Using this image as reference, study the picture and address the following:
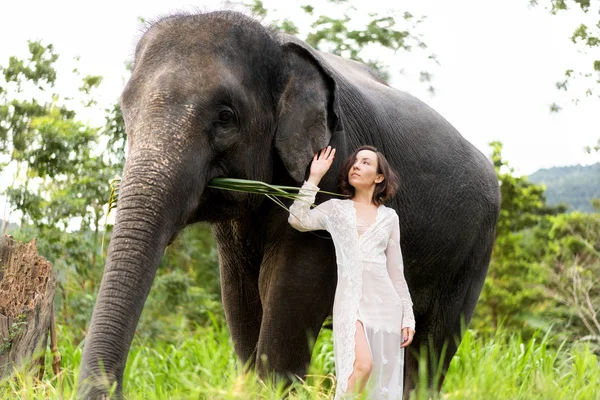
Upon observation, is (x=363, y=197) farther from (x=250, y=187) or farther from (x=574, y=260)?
(x=574, y=260)

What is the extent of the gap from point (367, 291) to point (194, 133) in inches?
41.8

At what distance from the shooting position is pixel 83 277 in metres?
10.3

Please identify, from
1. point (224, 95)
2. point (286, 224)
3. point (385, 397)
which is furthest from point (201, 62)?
point (385, 397)

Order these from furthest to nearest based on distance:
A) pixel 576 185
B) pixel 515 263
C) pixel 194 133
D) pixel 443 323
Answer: pixel 576 185 < pixel 515 263 < pixel 443 323 < pixel 194 133

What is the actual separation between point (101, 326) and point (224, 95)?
47.7 inches

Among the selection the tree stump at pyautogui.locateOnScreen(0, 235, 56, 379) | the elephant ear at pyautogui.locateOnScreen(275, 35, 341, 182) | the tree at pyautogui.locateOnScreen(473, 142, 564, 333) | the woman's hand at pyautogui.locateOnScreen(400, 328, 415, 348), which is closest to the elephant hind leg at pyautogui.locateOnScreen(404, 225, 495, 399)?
the woman's hand at pyautogui.locateOnScreen(400, 328, 415, 348)

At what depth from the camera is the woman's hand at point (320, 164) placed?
4.46 meters

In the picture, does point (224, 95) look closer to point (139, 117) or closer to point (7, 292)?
point (139, 117)

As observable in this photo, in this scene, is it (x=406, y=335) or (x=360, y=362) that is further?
(x=406, y=335)

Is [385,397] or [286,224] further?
[286,224]

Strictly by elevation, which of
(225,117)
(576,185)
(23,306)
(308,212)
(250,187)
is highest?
(576,185)

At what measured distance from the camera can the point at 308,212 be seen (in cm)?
446

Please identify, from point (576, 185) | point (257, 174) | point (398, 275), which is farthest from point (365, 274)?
point (576, 185)

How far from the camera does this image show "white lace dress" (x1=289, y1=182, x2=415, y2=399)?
4.31 metres
